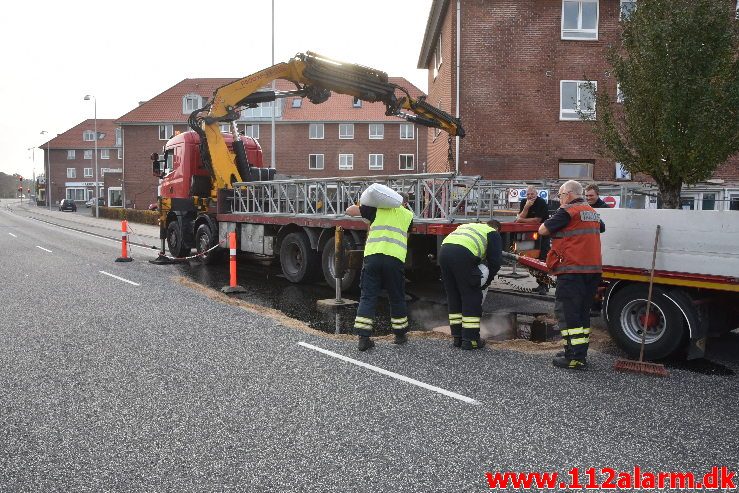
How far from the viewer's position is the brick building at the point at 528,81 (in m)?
21.2

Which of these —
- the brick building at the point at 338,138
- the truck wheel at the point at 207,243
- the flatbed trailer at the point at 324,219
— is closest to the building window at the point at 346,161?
the brick building at the point at 338,138

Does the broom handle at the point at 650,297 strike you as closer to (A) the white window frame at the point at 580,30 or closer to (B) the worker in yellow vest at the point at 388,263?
(B) the worker in yellow vest at the point at 388,263

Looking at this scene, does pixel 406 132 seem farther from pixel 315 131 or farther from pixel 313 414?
pixel 313 414

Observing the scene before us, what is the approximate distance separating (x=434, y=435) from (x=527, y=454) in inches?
25.2

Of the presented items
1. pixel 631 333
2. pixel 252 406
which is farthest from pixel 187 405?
pixel 631 333

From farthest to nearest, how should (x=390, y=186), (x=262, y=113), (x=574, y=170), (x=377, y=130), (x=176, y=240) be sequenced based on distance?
(x=262, y=113), (x=377, y=130), (x=574, y=170), (x=176, y=240), (x=390, y=186)

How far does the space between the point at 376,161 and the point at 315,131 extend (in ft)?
19.4

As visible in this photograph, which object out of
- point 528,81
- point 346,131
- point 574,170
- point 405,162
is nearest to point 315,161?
point 346,131

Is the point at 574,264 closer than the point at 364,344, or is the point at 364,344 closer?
the point at 574,264

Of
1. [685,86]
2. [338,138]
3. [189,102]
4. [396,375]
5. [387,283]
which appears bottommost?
[396,375]

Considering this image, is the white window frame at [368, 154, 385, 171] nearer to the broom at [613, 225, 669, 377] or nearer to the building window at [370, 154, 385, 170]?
the building window at [370, 154, 385, 170]

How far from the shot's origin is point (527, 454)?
3873 millimetres

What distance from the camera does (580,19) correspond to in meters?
21.4

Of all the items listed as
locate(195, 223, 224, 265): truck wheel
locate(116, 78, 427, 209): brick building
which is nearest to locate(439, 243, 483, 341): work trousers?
locate(195, 223, 224, 265): truck wheel
